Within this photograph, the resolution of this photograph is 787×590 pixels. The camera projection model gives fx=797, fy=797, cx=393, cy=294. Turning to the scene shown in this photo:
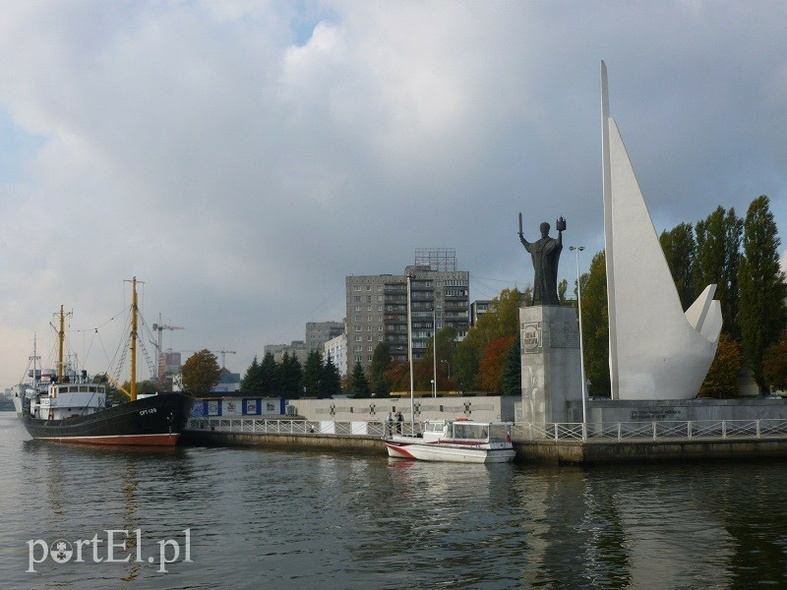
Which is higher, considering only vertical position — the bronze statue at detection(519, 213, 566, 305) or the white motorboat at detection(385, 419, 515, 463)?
the bronze statue at detection(519, 213, 566, 305)

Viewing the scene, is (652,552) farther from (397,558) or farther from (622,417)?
(622,417)

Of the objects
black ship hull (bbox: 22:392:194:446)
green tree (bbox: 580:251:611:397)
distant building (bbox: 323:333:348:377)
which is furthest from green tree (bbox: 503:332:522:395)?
distant building (bbox: 323:333:348:377)

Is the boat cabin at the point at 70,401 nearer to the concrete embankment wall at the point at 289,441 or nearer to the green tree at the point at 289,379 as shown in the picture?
the concrete embankment wall at the point at 289,441

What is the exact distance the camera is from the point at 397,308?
14625 cm

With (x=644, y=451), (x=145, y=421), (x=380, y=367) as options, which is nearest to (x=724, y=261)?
(x=644, y=451)

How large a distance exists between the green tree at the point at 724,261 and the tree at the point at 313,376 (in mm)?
50528

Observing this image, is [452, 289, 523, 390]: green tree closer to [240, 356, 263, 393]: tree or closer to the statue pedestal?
[240, 356, 263, 393]: tree

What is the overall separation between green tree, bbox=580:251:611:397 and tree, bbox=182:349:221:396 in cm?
6719

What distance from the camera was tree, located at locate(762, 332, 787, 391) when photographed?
52375 millimetres

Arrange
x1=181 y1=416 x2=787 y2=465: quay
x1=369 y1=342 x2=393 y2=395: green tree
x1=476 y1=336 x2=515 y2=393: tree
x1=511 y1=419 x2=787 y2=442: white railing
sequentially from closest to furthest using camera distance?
x1=181 y1=416 x2=787 y2=465: quay → x1=511 y1=419 x2=787 y2=442: white railing → x1=476 y1=336 x2=515 y2=393: tree → x1=369 y1=342 x2=393 y2=395: green tree

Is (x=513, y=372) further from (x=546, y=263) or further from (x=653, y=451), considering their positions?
(x=653, y=451)

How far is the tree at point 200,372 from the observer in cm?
11631

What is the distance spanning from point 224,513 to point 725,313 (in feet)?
151

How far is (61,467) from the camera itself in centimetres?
4031
